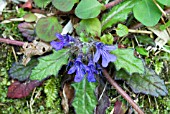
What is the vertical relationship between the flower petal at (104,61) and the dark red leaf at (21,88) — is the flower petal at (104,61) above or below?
above

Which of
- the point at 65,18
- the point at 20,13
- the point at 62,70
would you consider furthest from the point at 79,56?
the point at 20,13

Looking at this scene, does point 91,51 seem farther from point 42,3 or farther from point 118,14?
point 42,3

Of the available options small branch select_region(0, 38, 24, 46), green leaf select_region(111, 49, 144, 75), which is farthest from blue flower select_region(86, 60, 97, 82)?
small branch select_region(0, 38, 24, 46)

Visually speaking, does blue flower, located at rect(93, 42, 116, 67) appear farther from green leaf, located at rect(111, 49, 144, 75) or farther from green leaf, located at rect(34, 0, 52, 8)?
green leaf, located at rect(34, 0, 52, 8)

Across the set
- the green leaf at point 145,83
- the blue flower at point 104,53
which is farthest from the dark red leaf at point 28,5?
the green leaf at point 145,83

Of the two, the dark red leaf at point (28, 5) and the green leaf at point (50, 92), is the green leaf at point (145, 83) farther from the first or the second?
the dark red leaf at point (28, 5)

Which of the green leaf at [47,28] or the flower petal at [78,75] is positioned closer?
the flower petal at [78,75]
